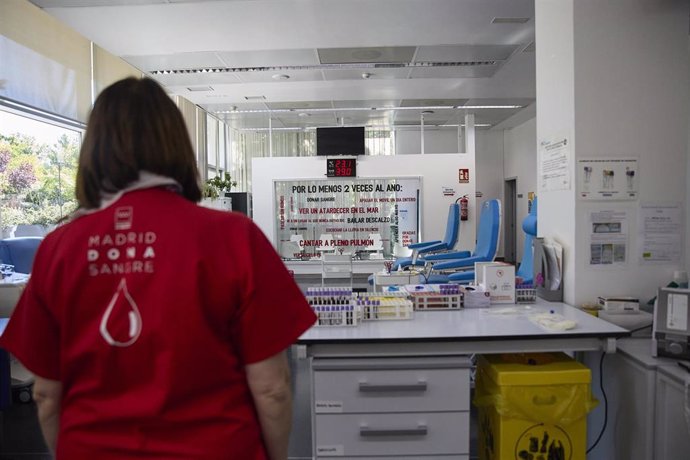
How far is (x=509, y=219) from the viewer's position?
1072cm

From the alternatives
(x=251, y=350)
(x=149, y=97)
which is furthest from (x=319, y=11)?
(x=251, y=350)

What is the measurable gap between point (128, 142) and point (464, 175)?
7.28m

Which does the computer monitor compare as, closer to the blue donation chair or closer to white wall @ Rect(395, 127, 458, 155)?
white wall @ Rect(395, 127, 458, 155)

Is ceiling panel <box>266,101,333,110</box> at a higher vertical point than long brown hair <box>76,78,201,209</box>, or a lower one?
higher

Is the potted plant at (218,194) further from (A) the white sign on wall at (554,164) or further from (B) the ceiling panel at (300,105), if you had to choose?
(A) the white sign on wall at (554,164)

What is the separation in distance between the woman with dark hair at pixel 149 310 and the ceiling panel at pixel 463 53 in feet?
15.3

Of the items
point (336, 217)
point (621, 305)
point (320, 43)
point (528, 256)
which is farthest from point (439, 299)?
point (336, 217)

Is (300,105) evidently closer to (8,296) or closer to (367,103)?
(367,103)

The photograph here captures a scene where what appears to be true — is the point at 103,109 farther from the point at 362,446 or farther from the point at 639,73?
the point at 639,73

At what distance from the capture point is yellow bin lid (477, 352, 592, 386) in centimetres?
178

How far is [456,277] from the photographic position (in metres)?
3.53

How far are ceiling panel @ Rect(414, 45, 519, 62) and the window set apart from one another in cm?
364

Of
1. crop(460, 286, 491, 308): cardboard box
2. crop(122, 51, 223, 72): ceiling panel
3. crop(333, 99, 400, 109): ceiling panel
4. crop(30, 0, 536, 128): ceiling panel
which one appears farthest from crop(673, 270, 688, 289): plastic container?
crop(333, 99, 400, 109): ceiling panel

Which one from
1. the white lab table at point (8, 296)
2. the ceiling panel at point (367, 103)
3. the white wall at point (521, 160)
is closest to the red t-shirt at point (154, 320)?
the white lab table at point (8, 296)
